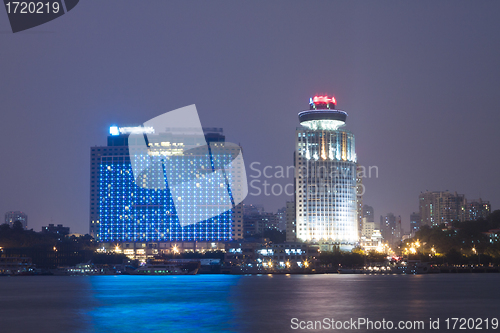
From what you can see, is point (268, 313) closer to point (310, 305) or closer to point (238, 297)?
point (310, 305)

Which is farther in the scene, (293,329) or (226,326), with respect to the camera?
(226,326)

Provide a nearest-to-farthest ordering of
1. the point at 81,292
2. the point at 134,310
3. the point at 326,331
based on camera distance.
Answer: the point at 326,331, the point at 134,310, the point at 81,292

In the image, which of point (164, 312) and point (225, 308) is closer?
point (164, 312)

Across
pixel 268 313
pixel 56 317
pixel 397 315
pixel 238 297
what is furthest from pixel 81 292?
pixel 397 315

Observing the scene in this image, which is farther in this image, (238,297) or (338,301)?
(238,297)

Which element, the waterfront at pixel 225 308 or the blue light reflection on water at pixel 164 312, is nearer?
the blue light reflection on water at pixel 164 312

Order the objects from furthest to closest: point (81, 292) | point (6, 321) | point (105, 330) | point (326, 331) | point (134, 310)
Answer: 1. point (81, 292)
2. point (134, 310)
3. point (6, 321)
4. point (105, 330)
5. point (326, 331)

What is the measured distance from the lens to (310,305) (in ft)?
338

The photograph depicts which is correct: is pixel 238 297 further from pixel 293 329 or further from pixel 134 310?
pixel 293 329

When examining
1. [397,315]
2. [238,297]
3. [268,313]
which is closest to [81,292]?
[238,297]

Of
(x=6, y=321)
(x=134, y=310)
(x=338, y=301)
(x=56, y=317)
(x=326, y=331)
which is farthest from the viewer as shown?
(x=338, y=301)

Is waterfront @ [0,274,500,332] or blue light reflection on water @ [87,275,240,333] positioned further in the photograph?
waterfront @ [0,274,500,332]

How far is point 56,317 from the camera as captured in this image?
9150cm

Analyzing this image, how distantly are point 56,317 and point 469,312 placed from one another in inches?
2284
